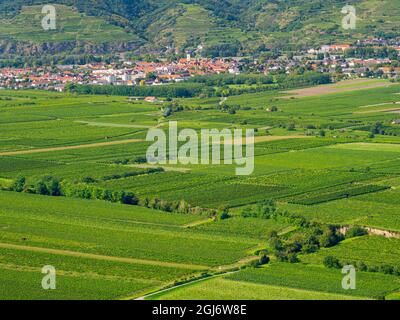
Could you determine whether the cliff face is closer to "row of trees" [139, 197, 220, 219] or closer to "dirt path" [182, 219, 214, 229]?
"row of trees" [139, 197, 220, 219]

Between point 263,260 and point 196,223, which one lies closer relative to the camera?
point 263,260

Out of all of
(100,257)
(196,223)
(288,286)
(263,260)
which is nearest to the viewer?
(288,286)

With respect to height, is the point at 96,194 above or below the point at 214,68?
below

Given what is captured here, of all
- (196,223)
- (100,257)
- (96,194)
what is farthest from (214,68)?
(100,257)

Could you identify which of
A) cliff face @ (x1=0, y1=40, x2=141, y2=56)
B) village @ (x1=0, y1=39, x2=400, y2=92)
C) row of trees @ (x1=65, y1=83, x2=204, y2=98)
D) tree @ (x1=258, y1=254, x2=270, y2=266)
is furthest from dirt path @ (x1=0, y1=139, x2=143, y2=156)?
cliff face @ (x1=0, y1=40, x2=141, y2=56)

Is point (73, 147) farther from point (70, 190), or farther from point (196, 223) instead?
point (196, 223)

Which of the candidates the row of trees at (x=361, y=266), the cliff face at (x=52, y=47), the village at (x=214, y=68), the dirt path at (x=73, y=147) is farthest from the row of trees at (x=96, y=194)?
the cliff face at (x=52, y=47)
